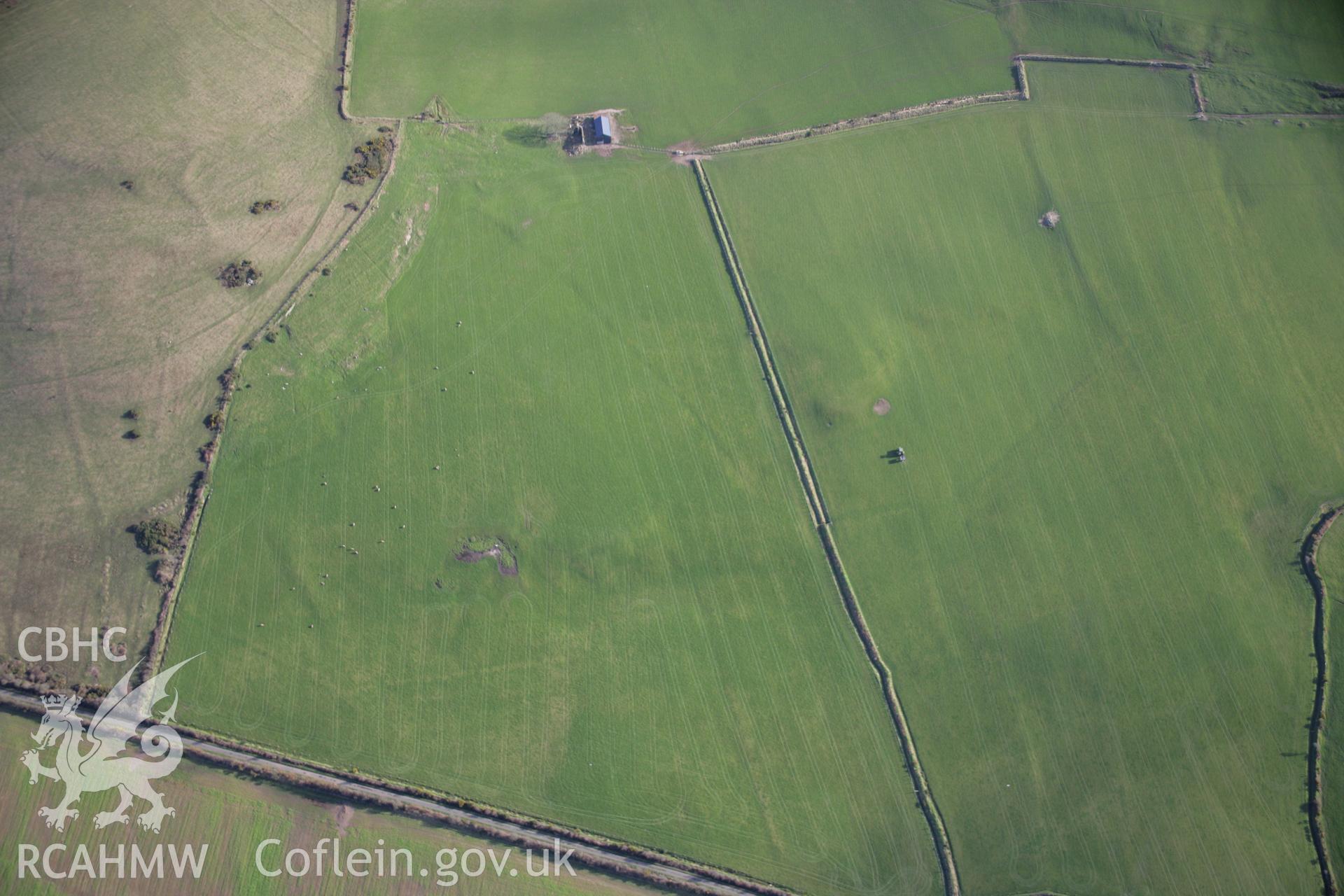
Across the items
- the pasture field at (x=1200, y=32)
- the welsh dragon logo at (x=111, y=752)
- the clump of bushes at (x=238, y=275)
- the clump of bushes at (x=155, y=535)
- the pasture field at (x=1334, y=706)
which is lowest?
the pasture field at (x=1334, y=706)

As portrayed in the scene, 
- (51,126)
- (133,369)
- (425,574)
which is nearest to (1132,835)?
(425,574)

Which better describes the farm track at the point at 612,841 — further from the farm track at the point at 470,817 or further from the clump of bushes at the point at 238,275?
the clump of bushes at the point at 238,275

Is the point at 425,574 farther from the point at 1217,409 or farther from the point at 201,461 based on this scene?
the point at 1217,409

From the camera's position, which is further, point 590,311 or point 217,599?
point 590,311

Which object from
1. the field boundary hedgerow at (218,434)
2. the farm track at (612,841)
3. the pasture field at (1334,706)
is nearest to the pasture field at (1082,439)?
the farm track at (612,841)

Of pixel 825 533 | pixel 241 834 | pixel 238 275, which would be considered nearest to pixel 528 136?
pixel 238 275

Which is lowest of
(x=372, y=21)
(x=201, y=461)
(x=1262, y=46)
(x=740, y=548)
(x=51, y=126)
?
(x=740, y=548)
